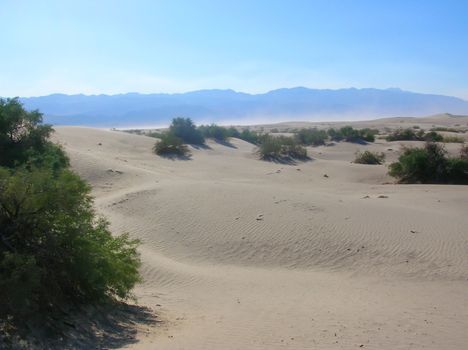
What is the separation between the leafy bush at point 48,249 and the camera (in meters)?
5.77

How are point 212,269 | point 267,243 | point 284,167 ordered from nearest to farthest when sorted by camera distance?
point 212,269
point 267,243
point 284,167

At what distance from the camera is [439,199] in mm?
17906

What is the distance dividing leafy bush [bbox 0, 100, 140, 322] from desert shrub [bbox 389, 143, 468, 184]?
61.7 ft

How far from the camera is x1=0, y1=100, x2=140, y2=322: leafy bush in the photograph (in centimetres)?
577

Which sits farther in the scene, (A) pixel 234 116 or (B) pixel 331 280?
(A) pixel 234 116

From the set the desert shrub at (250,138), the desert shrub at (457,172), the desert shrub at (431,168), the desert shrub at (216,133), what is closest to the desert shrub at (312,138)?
the desert shrub at (250,138)

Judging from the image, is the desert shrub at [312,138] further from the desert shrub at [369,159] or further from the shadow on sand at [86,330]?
the shadow on sand at [86,330]

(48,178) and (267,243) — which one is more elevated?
(48,178)

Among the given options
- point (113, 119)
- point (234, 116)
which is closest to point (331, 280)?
point (113, 119)

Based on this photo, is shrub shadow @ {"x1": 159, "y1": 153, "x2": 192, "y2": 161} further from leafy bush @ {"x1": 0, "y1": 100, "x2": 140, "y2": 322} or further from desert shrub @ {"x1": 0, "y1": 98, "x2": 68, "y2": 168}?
leafy bush @ {"x1": 0, "y1": 100, "x2": 140, "y2": 322}

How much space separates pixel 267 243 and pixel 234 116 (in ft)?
593

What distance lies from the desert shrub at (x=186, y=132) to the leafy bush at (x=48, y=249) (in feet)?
93.9

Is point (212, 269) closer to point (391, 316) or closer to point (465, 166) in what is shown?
point (391, 316)

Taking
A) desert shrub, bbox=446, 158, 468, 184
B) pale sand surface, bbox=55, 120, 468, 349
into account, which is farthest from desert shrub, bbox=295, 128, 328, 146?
pale sand surface, bbox=55, 120, 468, 349
